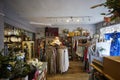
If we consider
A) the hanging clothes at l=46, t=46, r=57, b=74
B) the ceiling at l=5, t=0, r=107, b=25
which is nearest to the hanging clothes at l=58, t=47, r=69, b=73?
the hanging clothes at l=46, t=46, r=57, b=74

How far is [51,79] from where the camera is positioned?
6027mm

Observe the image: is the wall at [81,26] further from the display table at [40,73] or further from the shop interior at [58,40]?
the display table at [40,73]

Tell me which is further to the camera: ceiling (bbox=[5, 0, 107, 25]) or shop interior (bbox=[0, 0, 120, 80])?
ceiling (bbox=[5, 0, 107, 25])

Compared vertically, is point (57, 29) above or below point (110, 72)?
above

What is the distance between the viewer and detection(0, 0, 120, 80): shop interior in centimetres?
177

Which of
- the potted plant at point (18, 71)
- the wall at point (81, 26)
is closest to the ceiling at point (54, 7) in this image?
the potted plant at point (18, 71)

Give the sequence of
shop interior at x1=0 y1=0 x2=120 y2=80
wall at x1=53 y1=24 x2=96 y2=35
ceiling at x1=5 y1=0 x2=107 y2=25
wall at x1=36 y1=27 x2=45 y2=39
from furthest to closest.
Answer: wall at x1=36 y1=27 x2=45 y2=39 < wall at x1=53 y1=24 x2=96 y2=35 < ceiling at x1=5 y1=0 x2=107 y2=25 < shop interior at x1=0 y1=0 x2=120 y2=80

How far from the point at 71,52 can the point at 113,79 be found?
10.5 meters

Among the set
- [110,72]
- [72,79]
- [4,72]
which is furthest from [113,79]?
[72,79]

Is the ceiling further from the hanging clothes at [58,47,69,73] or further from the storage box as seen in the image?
the storage box

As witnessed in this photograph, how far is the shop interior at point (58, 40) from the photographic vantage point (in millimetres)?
1773

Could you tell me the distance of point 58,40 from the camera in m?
7.76

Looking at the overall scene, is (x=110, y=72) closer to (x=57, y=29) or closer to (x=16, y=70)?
(x=16, y=70)

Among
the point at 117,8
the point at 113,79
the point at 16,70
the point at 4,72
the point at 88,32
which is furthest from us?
the point at 88,32
